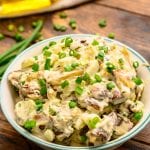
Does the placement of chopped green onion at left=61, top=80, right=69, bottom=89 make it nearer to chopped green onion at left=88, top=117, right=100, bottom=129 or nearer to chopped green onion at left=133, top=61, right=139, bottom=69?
chopped green onion at left=88, top=117, right=100, bottom=129

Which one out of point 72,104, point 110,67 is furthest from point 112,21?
point 72,104

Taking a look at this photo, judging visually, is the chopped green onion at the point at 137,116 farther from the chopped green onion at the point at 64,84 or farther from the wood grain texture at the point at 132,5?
the wood grain texture at the point at 132,5

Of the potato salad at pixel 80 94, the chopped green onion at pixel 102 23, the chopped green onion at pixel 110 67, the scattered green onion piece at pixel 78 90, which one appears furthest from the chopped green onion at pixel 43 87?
the chopped green onion at pixel 102 23

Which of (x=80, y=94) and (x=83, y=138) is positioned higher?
(x=80, y=94)

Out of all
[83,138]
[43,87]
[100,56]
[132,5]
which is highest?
[132,5]

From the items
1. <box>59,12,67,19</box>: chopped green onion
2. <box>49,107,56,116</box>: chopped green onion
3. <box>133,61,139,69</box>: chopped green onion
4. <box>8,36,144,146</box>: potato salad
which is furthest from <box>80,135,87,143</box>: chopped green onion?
<box>59,12,67,19</box>: chopped green onion

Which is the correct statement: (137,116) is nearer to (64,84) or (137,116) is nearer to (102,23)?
(64,84)

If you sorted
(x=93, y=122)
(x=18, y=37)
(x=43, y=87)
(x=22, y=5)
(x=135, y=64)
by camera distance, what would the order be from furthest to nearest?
(x=22, y=5)
(x=18, y=37)
(x=135, y=64)
(x=43, y=87)
(x=93, y=122)
